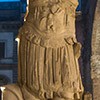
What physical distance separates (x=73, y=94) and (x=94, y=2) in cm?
929

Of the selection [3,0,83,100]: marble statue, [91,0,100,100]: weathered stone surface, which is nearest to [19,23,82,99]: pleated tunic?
[3,0,83,100]: marble statue

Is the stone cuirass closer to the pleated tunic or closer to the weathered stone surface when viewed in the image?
the pleated tunic

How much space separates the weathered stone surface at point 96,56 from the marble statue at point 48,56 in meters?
7.18

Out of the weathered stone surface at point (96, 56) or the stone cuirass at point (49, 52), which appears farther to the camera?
the weathered stone surface at point (96, 56)

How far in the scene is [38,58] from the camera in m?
2.60

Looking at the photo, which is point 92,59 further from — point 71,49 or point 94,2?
point 71,49

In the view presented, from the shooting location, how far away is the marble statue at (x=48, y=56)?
2.57 meters

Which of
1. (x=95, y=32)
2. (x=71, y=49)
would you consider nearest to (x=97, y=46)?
(x=95, y=32)

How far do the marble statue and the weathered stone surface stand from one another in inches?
283

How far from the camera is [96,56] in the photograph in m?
10.6

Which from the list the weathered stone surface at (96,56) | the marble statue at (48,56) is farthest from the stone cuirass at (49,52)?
the weathered stone surface at (96,56)

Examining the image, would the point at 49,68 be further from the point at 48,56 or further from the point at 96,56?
the point at 96,56

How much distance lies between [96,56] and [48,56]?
8.05 meters

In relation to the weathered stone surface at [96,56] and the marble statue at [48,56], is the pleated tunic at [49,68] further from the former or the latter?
the weathered stone surface at [96,56]
